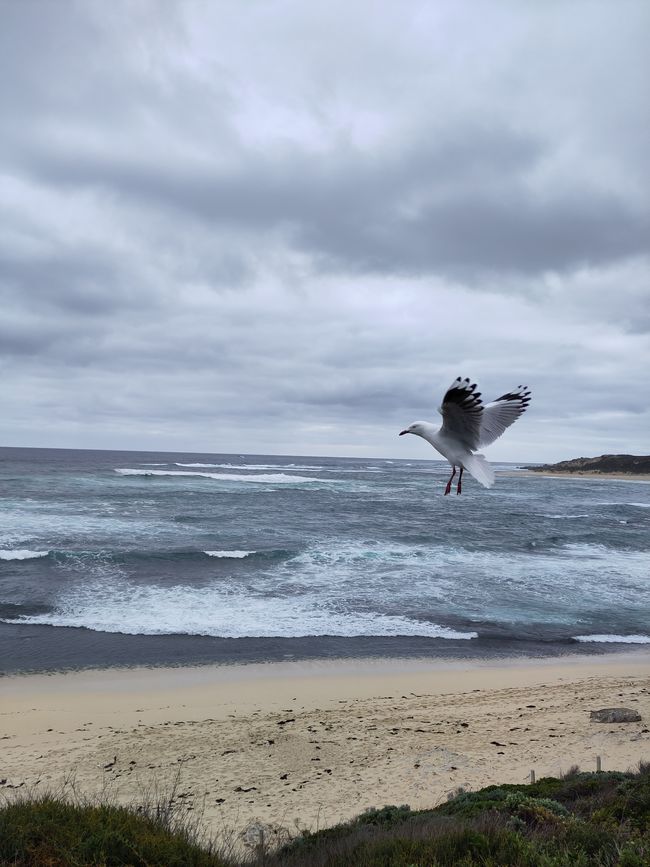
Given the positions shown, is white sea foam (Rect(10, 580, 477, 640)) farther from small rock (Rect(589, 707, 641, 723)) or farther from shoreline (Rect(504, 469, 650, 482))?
shoreline (Rect(504, 469, 650, 482))

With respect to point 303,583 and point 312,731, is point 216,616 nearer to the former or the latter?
point 303,583

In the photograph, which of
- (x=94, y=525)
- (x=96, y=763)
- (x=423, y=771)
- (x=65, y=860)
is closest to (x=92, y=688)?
(x=96, y=763)

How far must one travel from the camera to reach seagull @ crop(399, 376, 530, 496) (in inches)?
164

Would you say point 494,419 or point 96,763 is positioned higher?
point 494,419

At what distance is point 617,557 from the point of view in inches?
974

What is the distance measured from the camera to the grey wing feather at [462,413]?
13.5ft

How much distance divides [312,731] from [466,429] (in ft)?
21.4

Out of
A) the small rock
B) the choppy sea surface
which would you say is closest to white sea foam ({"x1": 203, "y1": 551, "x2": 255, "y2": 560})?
the choppy sea surface

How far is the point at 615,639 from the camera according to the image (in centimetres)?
1445

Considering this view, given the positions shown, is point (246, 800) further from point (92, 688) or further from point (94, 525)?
point (94, 525)

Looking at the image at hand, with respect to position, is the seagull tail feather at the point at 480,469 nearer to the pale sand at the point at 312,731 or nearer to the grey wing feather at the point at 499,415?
the grey wing feather at the point at 499,415

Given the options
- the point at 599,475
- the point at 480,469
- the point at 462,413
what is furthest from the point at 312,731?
the point at 599,475

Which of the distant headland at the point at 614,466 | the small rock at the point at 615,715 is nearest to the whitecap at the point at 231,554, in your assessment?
the small rock at the point at 615,715

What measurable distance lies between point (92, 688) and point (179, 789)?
390 centimetres
